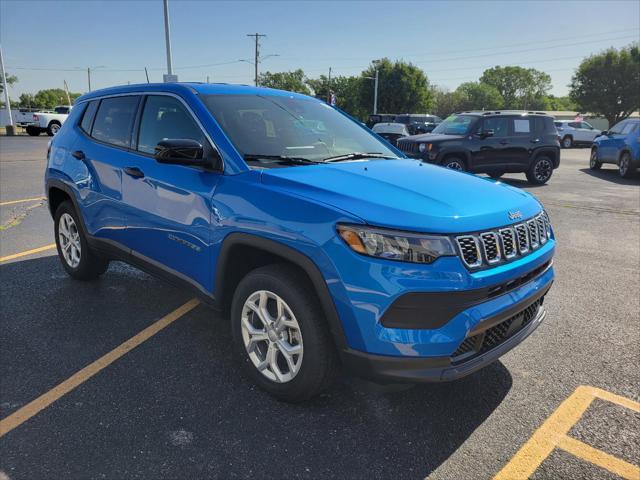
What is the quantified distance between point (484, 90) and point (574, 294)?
12402cm

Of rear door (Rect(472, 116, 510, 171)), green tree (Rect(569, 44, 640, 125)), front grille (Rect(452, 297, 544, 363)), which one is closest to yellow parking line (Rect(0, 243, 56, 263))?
front grille (Rect(452, 297, 544, 363))

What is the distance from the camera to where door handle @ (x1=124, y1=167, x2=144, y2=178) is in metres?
3.43

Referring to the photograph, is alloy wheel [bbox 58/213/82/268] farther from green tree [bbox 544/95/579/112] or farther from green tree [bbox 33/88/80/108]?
green tree [bbox 544/95/579/112]

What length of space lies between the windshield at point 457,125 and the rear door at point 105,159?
9.22 metres

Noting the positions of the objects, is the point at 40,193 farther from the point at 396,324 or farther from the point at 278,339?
the point at 396,324

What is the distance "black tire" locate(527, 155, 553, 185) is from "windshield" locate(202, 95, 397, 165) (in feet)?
32.1

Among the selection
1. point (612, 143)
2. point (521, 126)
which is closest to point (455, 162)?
point (521, 126)

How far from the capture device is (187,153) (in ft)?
9.41

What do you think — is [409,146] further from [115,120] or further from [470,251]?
[470,251]

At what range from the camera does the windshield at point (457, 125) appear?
1157 cm

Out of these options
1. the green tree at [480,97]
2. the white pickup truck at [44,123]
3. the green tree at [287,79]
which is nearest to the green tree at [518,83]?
the green tree at [480,97]

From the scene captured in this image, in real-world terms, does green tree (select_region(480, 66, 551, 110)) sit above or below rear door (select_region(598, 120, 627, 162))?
above

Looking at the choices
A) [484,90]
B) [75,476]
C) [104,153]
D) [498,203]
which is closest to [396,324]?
[498,203]

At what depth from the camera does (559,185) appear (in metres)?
12.6
